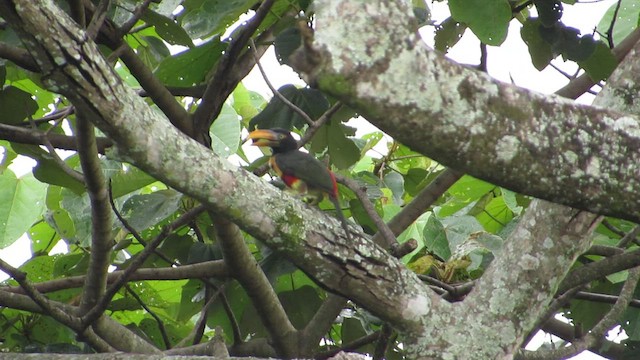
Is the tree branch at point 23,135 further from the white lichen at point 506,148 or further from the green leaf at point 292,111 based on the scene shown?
the white lichen at point 506,148

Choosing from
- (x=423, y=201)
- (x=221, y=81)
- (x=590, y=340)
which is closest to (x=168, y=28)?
(x=221, y=81)

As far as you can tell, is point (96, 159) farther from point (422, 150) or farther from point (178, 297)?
point (178, 297)

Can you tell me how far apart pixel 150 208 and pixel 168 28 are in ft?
2.34

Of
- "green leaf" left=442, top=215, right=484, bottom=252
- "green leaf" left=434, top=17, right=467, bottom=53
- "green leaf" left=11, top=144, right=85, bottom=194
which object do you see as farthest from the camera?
"green leaf" left=442, top=215, right=484, bottom=252

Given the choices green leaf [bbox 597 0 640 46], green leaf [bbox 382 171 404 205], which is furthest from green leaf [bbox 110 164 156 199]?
green leaf [bbox 597 0 640 46]

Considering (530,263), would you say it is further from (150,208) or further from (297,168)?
(150,208)

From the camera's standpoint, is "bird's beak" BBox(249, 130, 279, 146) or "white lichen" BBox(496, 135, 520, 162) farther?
"bird's beak" BBox(249, 130, 279, 146)

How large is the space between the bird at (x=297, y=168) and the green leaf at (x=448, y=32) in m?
0.65

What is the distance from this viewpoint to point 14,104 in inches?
138

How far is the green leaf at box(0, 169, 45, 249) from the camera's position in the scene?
13.7ft

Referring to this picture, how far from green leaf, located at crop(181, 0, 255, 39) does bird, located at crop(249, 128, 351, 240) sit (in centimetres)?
61


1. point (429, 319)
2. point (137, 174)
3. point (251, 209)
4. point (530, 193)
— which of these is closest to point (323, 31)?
point (530, 193)

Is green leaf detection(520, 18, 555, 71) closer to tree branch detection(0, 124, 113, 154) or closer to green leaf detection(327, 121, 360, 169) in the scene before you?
green leaf detection(327, 121, 360, 169)

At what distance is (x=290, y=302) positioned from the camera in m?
4.30
